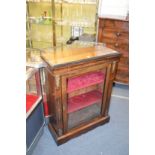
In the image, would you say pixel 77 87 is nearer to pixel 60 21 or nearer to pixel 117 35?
pixel 117 35

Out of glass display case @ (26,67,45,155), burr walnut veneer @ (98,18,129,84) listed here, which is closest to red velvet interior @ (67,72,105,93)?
glass display case @ (26,67,45,155)

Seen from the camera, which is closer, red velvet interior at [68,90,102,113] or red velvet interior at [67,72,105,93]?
red velvet interior at [67,72,105,93]

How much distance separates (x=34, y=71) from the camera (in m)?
1.59

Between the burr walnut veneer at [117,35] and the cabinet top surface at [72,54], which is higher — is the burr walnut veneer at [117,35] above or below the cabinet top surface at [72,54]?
above

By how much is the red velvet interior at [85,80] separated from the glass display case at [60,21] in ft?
2.29

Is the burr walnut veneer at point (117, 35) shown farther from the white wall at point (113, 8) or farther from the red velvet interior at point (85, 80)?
the red velvet interior at point (85, 80)

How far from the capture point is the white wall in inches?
95.7

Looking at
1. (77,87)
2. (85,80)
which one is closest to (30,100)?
(77,87)

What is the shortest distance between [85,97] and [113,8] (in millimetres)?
1407

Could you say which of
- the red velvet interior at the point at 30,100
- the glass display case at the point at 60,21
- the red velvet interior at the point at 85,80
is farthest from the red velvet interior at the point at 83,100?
the glass display case at the point at 60,21

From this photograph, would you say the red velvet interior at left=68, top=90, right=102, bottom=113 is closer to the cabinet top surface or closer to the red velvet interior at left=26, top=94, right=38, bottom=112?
the red velvet interior at left=26, top=94, right=38, bottom=112

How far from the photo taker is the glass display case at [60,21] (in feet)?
8.23
